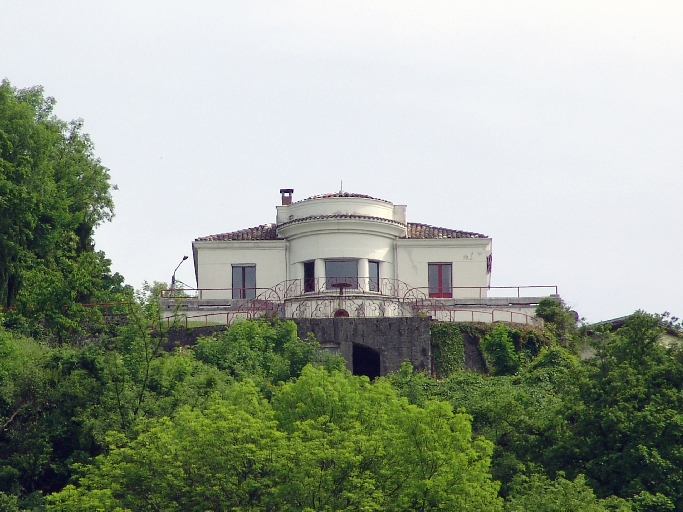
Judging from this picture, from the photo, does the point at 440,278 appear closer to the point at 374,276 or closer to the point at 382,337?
the point at 374,276

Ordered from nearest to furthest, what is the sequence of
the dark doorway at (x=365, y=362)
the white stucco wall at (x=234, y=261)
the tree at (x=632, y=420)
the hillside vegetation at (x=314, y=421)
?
1. the hillside vegetation at (x=314, y=421)
2. the tree at (x=632, y=420)
3. the dark doorway at (x=365, y=362)
4. the white stucco wall at (x=234, y=261)

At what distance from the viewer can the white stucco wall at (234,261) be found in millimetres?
78188

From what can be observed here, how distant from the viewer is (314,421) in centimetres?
5441

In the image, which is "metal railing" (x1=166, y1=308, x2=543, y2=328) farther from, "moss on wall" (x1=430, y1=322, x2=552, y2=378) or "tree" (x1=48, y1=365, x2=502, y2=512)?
"tree" (x1=48, y1=365, x2=502, y2=512)

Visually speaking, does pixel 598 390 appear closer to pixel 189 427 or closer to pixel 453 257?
pixel 189 427

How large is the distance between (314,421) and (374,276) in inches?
920

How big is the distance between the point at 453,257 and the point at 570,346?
27.9 feet

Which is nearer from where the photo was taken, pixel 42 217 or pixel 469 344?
pixel 469 344

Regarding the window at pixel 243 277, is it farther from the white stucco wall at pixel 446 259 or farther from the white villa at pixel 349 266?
the white stucco wall at pixel 446 259

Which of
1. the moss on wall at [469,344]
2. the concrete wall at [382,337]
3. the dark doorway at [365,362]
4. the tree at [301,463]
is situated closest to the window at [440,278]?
the moss on wall at [469,344]

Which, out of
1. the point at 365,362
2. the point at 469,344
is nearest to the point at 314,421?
the point at 365,362

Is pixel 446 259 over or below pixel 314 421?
over

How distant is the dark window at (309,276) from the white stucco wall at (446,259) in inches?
156

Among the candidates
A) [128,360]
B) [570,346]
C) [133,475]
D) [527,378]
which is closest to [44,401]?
[128,360]
